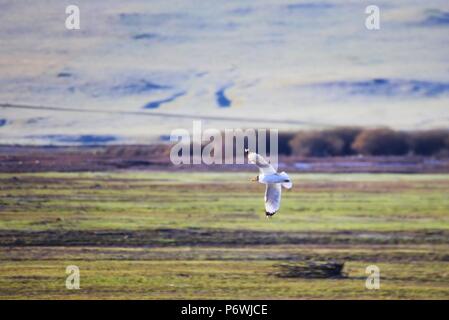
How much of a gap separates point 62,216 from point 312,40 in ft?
140

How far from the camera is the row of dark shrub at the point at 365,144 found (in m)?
50.7

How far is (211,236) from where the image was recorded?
29.4 meters

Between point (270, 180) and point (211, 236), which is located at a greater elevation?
point (270, 180)

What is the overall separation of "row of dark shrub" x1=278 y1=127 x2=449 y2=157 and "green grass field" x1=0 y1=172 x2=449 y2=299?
7.51m

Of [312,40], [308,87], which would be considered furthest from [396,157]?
[312,40]

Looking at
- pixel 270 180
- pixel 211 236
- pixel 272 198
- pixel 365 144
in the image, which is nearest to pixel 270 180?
pixel 270 180

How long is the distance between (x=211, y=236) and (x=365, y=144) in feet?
76.6

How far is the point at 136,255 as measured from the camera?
26484mm

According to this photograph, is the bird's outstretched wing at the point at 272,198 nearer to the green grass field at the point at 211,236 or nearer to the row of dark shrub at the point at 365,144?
the green grass field at the point at 211,236

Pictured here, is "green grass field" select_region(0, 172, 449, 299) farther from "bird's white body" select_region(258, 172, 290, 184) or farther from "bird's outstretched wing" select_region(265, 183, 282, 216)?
"bird's white body" select_region(258, 172, 290, 184)

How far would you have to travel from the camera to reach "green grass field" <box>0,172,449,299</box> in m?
23.3

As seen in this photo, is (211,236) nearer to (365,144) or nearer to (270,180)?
(270,180)

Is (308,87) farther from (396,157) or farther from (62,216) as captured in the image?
(62,216)

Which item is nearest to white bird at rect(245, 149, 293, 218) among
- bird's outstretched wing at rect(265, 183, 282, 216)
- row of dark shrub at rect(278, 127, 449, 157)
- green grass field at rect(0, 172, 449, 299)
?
bird's outstretched wing at rect(265, 183, 282, 216)
